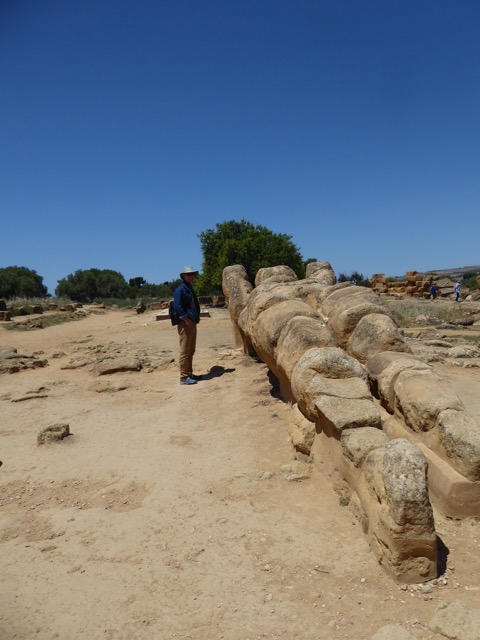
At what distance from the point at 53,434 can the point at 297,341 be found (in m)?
3.12

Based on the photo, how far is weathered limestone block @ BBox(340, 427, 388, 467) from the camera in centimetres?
342

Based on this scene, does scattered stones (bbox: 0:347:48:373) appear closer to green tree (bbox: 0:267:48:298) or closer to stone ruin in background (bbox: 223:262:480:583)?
stone ruin in background (bbox: 223:262:480:583)

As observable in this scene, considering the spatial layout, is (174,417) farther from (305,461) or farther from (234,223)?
(234,223)

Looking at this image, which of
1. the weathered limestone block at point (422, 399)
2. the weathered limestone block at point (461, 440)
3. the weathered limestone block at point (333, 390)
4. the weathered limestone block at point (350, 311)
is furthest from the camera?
the weathered limestone block at point (350, 311)

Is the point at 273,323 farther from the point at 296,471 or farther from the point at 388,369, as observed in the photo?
the point at 296,471

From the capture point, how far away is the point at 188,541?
3.39 m

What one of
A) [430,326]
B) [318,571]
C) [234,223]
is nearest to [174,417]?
[318,571]

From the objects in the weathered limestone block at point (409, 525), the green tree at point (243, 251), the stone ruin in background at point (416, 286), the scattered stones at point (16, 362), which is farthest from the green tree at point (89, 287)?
the weathered limestone block at point (409, 525)

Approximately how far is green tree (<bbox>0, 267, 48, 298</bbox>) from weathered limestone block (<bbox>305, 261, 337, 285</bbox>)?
116 feet

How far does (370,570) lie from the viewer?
294 cm

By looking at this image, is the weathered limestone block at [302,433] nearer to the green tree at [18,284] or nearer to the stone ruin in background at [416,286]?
the stone ruin in background at [416,286]

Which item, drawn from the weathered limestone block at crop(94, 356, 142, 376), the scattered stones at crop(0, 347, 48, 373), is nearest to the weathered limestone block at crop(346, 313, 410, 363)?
the weathered limestone block at crop(94, 356, 142, 376)

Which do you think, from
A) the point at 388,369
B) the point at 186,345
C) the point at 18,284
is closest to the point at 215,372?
the point at 186,345

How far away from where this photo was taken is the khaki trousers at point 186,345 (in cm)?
780
